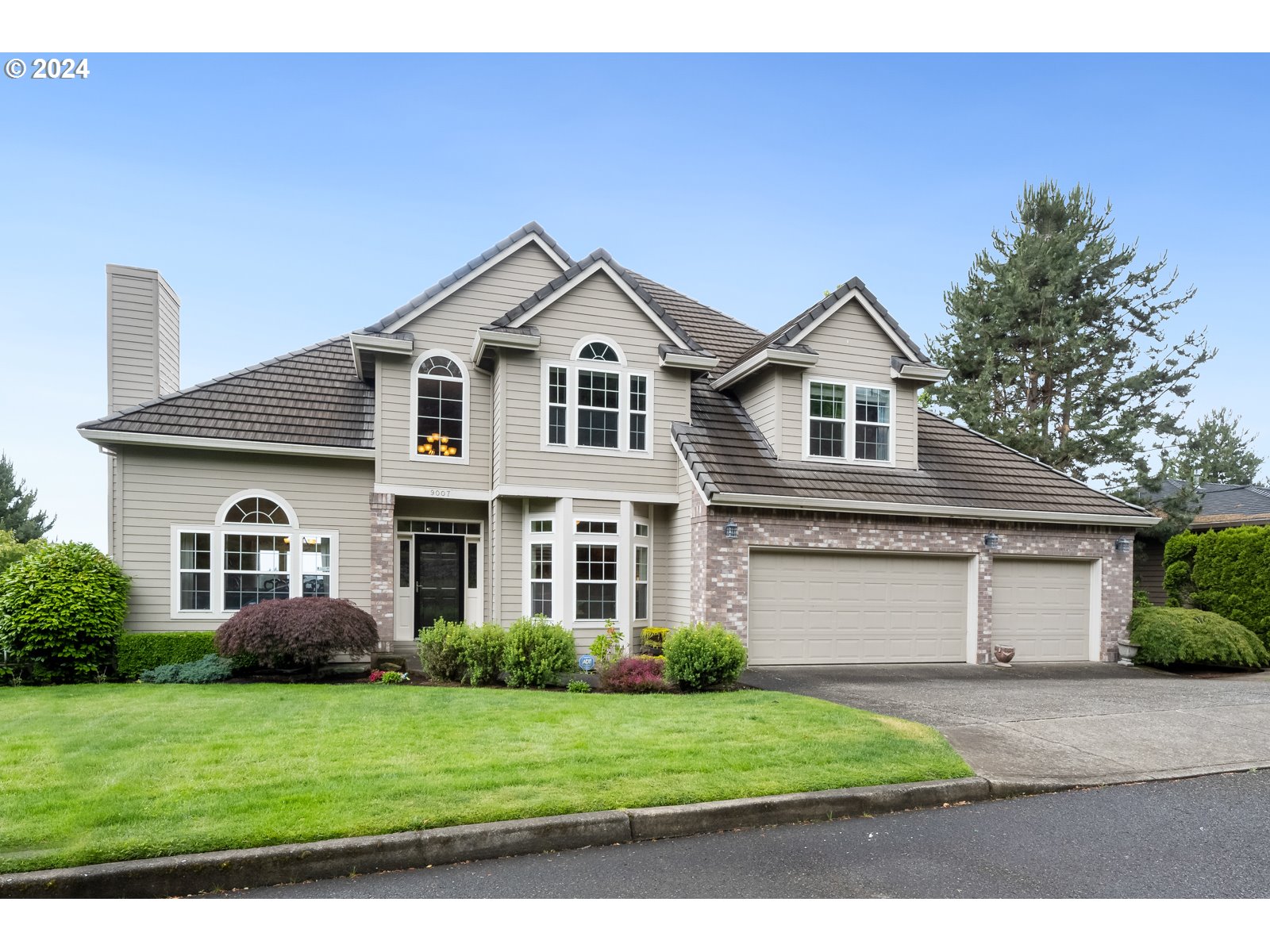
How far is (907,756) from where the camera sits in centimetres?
693

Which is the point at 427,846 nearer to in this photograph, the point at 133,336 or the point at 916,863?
the point at 916,863

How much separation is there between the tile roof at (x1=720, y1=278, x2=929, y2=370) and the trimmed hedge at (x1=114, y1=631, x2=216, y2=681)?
11.1m

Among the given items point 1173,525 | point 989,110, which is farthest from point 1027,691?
point 1173,525

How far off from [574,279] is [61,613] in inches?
386

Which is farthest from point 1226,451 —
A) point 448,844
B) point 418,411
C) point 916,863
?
point 448,844

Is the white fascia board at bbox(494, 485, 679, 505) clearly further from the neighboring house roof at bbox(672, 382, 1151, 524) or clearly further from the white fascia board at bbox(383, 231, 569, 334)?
the white fascia board at bbox(383, 231, 569, 334)

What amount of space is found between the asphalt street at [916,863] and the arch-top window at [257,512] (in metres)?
10.6

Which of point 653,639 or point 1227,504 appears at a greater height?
point 1227,504

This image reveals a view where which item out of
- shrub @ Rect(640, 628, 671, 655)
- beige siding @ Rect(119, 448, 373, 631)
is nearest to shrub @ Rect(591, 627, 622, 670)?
shrub @ Rect(640, 628, 671, 655)

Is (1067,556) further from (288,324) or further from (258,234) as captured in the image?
(288,324)

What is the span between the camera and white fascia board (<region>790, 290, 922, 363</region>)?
49.7ft

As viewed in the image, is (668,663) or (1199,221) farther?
(1199,221)

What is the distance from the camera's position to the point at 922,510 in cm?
1452

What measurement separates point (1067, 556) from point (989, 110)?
9.17m
